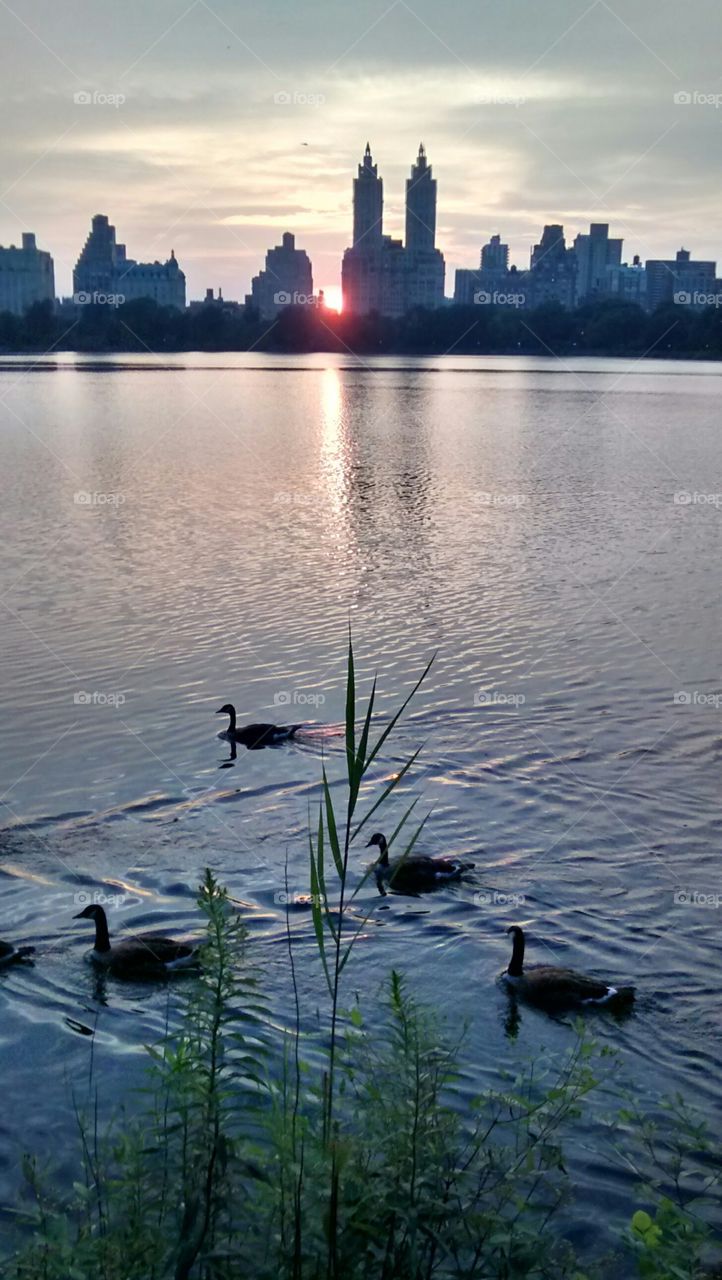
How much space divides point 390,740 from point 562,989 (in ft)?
19.4

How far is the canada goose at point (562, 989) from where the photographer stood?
7840 millimetres

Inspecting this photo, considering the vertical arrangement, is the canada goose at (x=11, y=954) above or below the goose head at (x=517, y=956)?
below

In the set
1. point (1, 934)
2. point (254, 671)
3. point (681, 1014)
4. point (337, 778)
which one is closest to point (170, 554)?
point (254, 671)

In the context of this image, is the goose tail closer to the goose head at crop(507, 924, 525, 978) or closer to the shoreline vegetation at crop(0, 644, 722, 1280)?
the goose head at crop(507, 924, 525, 978)

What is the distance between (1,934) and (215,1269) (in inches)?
218

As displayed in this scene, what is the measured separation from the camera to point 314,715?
14422mm

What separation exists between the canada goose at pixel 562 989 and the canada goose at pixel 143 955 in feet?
7.63

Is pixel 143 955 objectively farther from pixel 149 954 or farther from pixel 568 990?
pixel 568 990

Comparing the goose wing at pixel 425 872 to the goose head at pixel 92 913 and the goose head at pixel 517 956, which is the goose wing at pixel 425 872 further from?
the goose head at pixel 92 913

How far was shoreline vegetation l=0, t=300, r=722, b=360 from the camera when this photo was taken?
464 ft

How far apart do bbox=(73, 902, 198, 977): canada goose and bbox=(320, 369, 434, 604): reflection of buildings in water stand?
12.4 meters

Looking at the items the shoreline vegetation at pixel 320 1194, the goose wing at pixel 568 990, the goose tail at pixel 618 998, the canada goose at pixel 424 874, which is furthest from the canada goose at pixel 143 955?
the shoreline vegetation at pixel 320 1194

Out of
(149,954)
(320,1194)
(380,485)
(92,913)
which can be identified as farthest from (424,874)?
(380,485)

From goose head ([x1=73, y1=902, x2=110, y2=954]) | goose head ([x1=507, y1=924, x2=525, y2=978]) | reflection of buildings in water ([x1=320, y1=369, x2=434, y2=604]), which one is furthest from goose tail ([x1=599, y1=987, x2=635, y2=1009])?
reflection of buildings in water ([x1=320, y1=369, x2=434, y2=604])
